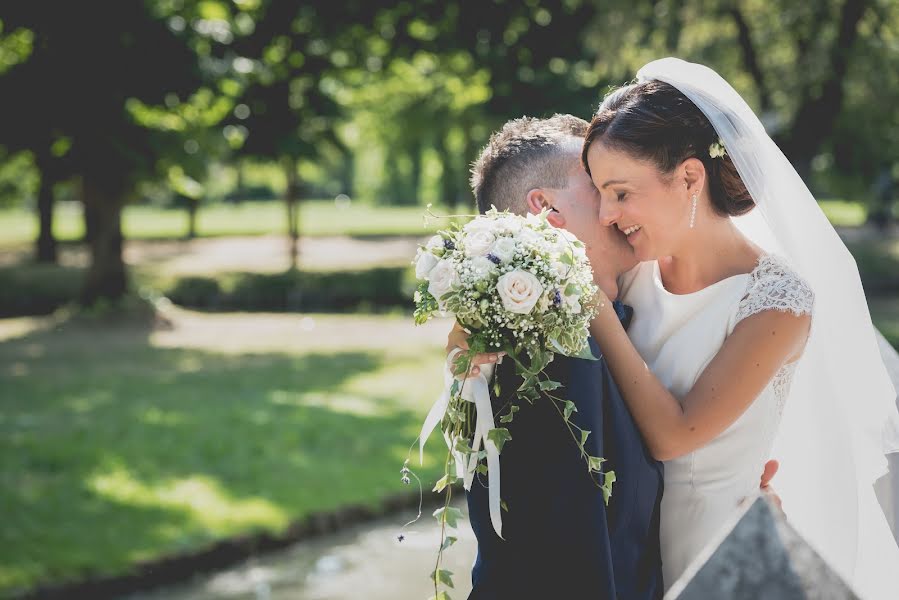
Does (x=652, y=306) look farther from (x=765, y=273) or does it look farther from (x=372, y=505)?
(x=372, y=505)

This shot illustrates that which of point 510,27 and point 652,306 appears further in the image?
point 510,27

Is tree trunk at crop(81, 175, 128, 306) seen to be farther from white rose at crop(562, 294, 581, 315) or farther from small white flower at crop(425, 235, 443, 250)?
white rose at crop(562, 294, 581, 315)

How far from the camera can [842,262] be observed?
120 inches

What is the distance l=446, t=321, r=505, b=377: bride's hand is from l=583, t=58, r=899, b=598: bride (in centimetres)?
37

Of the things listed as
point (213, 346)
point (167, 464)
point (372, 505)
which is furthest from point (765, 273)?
point (213, 346)

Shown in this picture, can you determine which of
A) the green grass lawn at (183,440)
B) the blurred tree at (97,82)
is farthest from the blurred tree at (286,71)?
the green grass lawn at (183,440)

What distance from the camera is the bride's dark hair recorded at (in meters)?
2.71

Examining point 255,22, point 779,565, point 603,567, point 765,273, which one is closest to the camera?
point 603,567

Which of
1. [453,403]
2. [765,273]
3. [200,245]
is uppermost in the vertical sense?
[765,273]

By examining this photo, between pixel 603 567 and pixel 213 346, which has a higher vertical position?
pixel 603 567

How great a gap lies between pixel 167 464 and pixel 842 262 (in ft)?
22.4

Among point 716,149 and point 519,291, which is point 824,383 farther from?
point 519,291

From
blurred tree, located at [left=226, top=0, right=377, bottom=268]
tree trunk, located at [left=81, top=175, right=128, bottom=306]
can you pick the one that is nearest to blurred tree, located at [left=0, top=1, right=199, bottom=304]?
blurred tree, located at [left=226, top=0, right=377, bottom=268]

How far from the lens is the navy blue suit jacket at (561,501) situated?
7.83 feet
